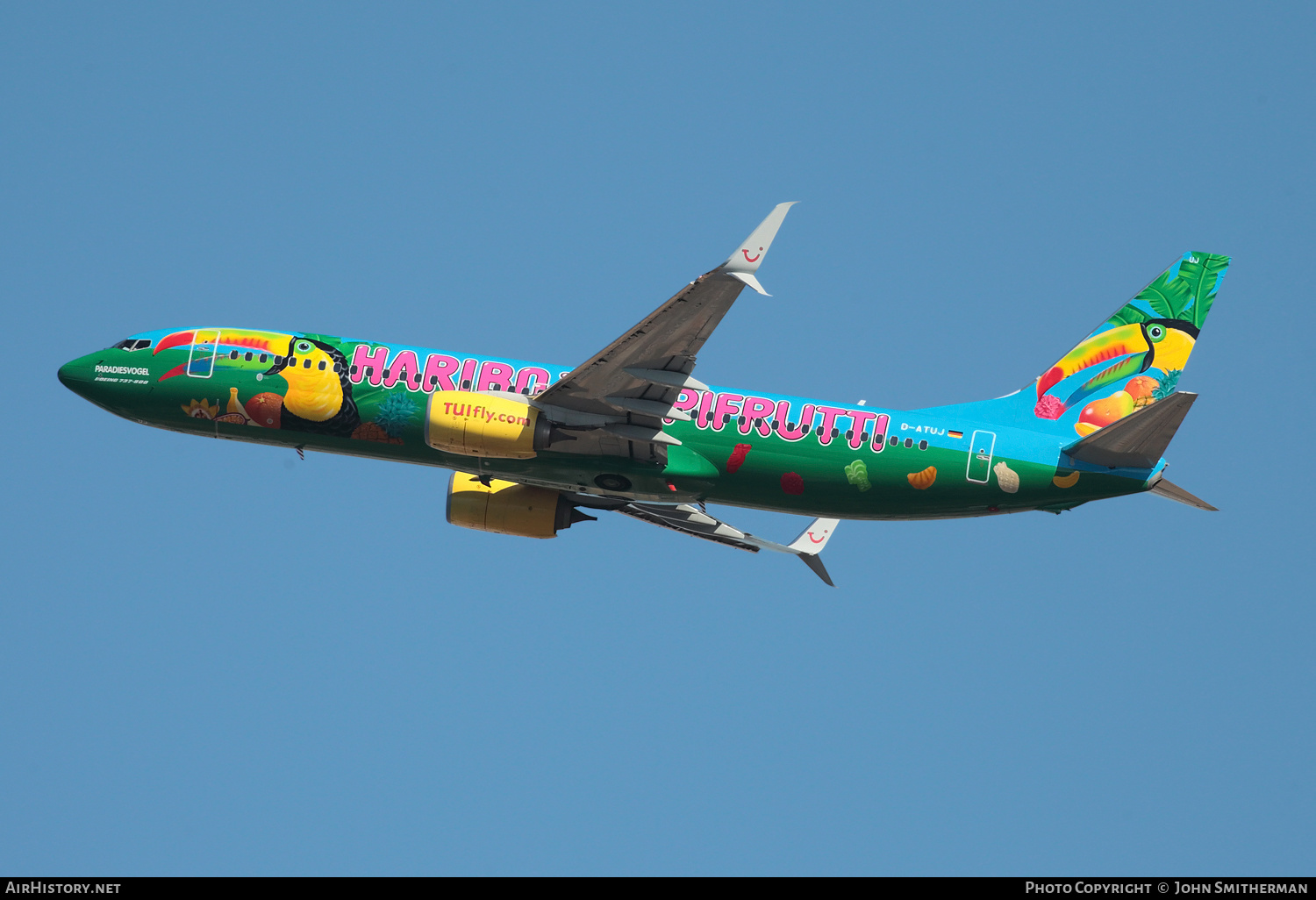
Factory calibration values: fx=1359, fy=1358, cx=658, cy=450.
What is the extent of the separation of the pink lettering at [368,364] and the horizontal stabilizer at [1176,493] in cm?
2234

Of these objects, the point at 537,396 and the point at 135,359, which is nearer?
the point at 537,396

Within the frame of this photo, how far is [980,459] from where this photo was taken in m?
39.2

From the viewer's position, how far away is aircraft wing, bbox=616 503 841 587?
153 ft

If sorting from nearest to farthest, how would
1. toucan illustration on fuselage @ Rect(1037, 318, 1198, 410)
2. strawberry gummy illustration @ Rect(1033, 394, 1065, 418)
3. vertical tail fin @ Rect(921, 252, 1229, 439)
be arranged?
strawberry gummy illustration @ Rect(1033, 394, 1065, 418), vertical tail fin @ Rect(921, 252, 1229, 439), toucan illustration on fuselage @ Rect(1037, 318, 1198, 410)

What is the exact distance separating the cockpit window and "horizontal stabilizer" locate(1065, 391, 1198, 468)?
27.5 metres

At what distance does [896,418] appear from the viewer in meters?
39.9

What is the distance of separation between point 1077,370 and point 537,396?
16927 mm

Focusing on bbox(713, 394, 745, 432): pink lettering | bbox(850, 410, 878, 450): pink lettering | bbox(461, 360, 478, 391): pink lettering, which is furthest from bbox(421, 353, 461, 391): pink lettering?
bbox(850, 410, 878, 450): pink lettering

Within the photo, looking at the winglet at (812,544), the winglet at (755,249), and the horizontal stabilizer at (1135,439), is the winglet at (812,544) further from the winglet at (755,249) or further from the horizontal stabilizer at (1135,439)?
the winglet at (755,249)

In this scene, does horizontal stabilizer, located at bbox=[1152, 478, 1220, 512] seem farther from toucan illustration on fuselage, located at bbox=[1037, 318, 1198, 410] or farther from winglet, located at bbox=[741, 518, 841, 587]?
winglet, located at bbox=[741, 518, 841, 587]

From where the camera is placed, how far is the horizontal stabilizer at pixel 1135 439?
36.0 m

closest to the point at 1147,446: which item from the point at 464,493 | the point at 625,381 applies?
the point at 625,381

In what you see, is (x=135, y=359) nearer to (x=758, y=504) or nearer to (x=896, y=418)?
(x=758, y=504)
